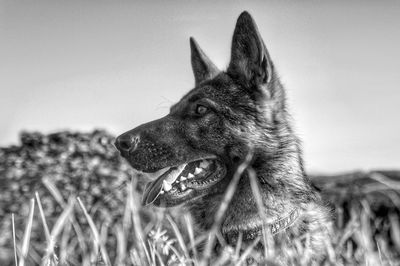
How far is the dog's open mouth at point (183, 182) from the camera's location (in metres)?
3.26

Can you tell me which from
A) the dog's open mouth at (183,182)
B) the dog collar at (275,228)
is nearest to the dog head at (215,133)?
the dog's open mouth at (183,182)

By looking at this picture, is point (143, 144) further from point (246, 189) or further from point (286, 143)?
point (286, 143)

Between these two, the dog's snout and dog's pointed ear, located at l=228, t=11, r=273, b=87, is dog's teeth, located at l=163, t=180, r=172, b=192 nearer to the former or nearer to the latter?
the dog's snout

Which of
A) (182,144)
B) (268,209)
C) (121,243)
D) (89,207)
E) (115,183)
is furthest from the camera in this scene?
(115,183)

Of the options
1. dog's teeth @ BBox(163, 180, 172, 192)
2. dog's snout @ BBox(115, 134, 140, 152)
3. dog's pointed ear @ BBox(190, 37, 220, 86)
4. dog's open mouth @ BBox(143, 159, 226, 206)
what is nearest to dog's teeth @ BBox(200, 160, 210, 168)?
dog's open mouth @ BBox(143, 159, 226, 206)

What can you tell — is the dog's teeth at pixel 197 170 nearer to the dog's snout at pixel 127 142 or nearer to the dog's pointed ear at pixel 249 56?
the dog's snout at pixel 127 142

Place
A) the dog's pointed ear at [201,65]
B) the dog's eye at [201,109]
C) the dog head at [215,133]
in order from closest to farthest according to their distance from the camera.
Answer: the dog head at [215,133], the dog's eye at [201,109], the dog's pointed ear at [201,65]

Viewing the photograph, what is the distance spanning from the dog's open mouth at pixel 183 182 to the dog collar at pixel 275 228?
37 centimetres

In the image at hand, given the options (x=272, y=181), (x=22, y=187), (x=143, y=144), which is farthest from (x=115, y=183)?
(x=272, y=181)

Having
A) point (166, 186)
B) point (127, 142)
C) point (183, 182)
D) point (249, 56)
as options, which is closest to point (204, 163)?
point (183, 182)

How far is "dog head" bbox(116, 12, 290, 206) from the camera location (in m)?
3.36

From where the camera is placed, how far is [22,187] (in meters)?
5.67

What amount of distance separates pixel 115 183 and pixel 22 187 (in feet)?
3.46

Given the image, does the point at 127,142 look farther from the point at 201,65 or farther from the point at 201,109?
the point at 201,65
